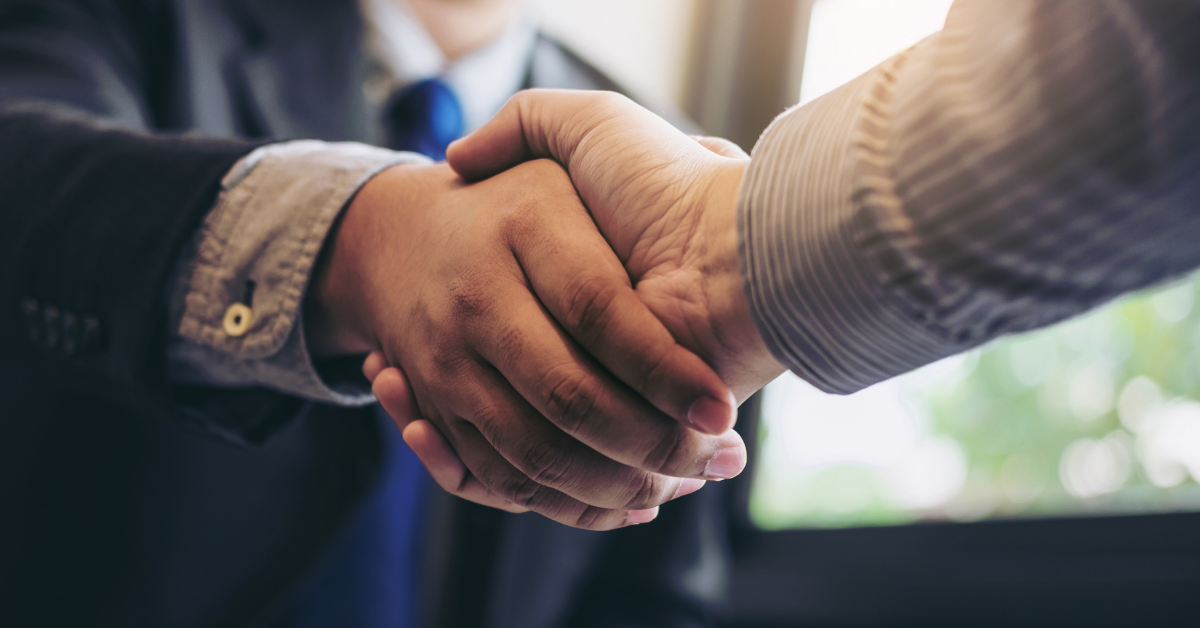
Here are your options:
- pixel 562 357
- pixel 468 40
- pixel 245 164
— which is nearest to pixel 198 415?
pixel 245 164

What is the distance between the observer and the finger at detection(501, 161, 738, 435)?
33 cm

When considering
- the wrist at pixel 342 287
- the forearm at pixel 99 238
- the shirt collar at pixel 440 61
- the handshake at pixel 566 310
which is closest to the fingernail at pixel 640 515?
the handshake at pixel 566 310

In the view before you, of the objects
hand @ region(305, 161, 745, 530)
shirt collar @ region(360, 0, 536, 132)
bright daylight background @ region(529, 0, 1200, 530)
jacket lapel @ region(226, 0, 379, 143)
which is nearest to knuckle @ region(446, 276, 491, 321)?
hand @ region(305, 161, 745, 530)

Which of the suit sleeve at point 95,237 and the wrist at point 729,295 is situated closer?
the wrist at point 729,295

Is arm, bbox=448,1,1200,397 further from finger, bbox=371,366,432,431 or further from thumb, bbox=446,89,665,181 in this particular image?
finger, bbox=371,366,432,431

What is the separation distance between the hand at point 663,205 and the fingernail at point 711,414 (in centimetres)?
4

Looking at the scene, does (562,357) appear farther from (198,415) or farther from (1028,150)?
(198,415)

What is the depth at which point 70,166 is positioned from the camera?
1.68 feet

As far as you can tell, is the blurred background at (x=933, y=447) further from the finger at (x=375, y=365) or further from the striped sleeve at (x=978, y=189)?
the finger at (x=375, y=365)

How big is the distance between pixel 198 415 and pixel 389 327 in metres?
0.21

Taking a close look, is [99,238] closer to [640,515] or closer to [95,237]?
[95,237]

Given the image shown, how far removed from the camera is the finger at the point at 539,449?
36cm

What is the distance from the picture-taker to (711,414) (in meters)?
0.33

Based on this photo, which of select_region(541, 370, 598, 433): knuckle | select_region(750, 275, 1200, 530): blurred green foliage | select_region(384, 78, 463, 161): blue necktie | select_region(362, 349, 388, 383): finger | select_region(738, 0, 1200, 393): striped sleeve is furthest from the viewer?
select_region(384, 78, 463, 161): blue necktie
